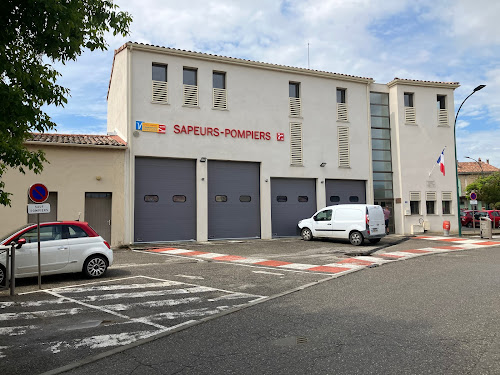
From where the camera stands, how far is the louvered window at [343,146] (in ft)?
78.7

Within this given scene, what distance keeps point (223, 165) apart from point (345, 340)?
54.0ft

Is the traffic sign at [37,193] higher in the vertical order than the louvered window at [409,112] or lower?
lower

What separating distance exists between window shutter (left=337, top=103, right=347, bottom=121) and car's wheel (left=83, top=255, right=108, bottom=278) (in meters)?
17.3

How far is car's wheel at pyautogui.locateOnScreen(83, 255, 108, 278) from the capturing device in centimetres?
1055

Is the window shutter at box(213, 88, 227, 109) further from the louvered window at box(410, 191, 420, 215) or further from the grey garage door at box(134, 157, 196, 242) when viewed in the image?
the louvered window at box(410, 191, 420, 215)

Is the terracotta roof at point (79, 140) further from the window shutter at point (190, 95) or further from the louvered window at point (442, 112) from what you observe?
the louvered window at point (442, 112)

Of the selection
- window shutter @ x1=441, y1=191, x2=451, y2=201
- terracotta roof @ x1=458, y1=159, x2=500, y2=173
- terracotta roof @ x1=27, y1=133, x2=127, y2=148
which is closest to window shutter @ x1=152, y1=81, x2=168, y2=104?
terracotta roof @ x1=27, y1=133, x2=127, y2=148

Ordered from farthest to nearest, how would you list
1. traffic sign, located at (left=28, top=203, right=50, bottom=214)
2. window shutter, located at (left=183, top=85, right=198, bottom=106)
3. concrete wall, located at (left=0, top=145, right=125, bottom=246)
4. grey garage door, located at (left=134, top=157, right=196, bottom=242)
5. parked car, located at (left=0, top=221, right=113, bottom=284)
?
window shutter, located at (left=183, top=85, right=198, bottom=106)
grey garage door, located at (left=134, top=157, right=196, bottom=242)
concrete wall, located at (left=0, top=145, right=125, bottom=246)
parked car, located at (left=0, top=221, right=113, bottom=284)
traffic sign, located at (left=28, top=203, right=50, bottom=214)

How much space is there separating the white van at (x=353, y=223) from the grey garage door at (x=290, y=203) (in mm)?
2873

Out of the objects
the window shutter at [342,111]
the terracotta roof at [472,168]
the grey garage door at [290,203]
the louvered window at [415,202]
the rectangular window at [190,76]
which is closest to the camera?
the rectangular window at [190,76]

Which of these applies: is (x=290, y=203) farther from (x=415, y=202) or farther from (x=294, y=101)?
(x=415, y=202)

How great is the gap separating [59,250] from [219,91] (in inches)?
516

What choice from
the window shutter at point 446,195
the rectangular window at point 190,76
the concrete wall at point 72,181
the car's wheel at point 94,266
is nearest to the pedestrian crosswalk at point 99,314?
the car's wheel at point 94,266

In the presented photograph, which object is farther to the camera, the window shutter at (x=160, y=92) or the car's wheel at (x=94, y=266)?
the window shutter at (x=160, y=92)
